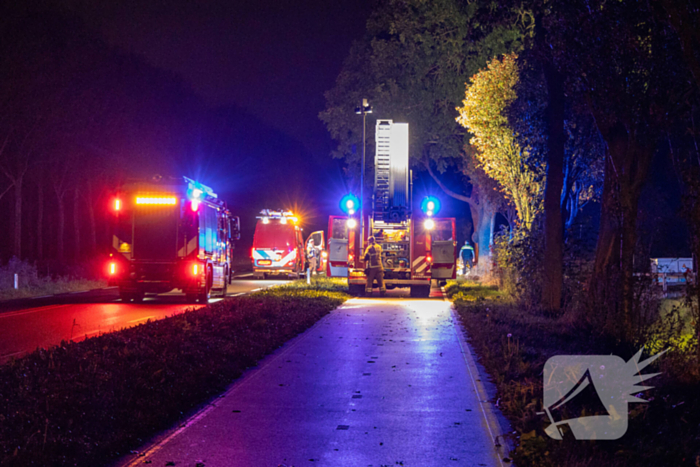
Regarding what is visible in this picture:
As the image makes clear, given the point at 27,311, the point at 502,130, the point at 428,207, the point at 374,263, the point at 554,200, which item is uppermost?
the point at 502,130

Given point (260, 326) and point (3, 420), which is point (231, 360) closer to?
point (260, 326)

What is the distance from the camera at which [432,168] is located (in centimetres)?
4462

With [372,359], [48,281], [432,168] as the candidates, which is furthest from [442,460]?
[432,168]

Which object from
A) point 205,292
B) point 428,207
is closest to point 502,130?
point 428,207

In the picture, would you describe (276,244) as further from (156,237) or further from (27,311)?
(27,311)

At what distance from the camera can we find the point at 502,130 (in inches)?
864

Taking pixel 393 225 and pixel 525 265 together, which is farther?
pixel 393 225

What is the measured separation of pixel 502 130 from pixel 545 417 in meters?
16.4

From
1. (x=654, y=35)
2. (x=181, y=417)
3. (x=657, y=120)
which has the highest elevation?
(x=654, y=35)

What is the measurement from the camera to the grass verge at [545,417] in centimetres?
538

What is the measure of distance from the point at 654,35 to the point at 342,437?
323 inches

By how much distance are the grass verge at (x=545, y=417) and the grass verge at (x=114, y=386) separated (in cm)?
336

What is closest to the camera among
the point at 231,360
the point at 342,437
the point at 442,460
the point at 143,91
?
the point at 442,460
